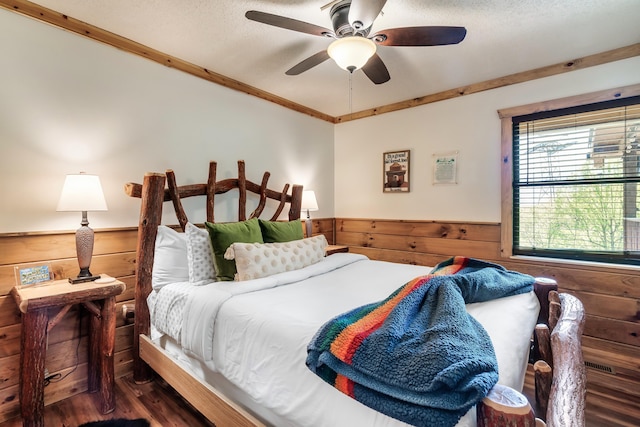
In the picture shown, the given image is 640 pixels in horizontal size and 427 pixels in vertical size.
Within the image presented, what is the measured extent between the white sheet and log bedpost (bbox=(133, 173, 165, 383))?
56 cm

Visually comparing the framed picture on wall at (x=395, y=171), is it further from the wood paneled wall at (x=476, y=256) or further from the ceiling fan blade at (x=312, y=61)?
Answer: the ceiling fan blade at (x=312, y=61)

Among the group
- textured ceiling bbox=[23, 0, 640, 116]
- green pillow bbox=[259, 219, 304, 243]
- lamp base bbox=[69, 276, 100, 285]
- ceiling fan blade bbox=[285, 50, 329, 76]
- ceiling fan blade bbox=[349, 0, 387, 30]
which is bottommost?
lamp base bbox=[69, 276, 100, 285]

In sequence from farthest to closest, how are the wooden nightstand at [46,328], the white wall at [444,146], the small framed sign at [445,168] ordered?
the small framed sign at [445,168] < the white wall at [444,146] < the wooden nightstand at [46,328]

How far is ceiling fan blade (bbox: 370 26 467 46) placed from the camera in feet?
5.55

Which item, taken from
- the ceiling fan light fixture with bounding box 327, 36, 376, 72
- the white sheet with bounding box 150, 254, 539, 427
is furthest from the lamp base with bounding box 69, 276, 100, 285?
the ceiling fan light fixture with bounding box 327, 36, 376, 72

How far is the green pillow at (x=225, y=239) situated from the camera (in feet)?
6.66

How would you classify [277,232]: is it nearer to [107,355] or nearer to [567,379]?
[107,355]

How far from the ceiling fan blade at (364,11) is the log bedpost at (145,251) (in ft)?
5.09

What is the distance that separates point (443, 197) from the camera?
10.9 feet

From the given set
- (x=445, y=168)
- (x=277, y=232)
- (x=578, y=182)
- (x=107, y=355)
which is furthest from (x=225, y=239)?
(x=578, y=182)

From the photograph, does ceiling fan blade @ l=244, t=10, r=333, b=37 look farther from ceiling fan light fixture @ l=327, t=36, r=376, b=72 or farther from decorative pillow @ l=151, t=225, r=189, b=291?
decorative pillow @ l=151, t=225, r=189, b=291

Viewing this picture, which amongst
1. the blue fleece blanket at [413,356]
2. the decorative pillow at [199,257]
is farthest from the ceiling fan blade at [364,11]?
the decorative pillow at [199,257]

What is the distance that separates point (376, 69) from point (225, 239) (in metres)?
1.58

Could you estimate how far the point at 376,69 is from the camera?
2.16m
